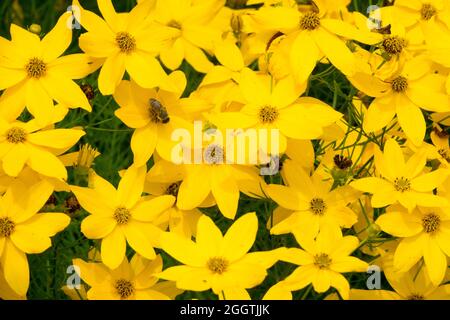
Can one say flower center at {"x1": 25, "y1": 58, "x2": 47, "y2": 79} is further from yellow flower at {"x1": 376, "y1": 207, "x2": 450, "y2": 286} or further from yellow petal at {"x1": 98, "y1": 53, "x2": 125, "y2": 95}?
yellow flower at {"x1": 376, "y1": 207, "x2": 450, "y2": 286}

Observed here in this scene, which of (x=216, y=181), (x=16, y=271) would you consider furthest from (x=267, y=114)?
(x=16, y=271)

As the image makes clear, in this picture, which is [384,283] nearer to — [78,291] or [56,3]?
[78,291]

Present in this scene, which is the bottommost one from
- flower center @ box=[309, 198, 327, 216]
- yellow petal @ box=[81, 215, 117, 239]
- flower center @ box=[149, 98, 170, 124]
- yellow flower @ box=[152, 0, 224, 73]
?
yellow petal @ box=[81, 215, 117, 239]

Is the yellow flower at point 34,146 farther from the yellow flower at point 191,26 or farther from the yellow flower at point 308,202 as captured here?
the yellow flower at point 191,26

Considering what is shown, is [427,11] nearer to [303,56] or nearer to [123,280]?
[303,56]

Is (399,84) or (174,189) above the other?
(399,84)

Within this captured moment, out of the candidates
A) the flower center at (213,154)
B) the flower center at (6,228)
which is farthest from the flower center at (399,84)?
the flower center at (6,228)

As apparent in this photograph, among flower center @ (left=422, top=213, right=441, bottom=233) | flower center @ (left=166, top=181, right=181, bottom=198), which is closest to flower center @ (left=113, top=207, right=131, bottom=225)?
flower center @ (left=166, top=181, right=181, bottom=198)
